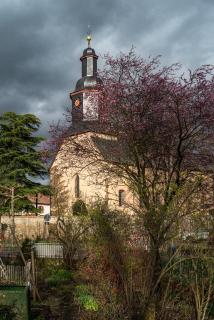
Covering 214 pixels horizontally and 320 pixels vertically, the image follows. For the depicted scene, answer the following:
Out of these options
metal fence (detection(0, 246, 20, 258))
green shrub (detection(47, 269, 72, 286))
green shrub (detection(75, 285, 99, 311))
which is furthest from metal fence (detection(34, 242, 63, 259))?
green shrub (detection(75, 285, 99, 311))

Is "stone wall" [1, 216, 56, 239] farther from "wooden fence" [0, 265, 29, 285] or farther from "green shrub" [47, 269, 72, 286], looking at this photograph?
"wooden fence" [0, 265, 29, 285]

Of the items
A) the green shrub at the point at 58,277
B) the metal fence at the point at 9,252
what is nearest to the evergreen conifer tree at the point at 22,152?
the metal fence at the point at 9,252

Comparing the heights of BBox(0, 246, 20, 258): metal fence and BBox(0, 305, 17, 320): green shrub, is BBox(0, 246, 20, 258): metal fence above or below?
above

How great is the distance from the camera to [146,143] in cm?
1161

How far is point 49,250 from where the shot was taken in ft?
65.3

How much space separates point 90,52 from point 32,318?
174ft

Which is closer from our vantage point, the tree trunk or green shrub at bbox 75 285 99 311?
the tree trunk

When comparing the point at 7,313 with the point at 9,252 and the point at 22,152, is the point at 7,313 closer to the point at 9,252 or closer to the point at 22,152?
the point at 9,252

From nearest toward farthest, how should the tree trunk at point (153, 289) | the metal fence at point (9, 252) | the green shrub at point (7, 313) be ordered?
the green shrub at point (7, 313)
the tree trunk at point (153, 289)
the metal fence at point (9, 252)

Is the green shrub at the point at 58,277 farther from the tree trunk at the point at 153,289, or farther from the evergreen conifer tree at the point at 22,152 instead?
the evergreen conifer tree at the point at 22,152

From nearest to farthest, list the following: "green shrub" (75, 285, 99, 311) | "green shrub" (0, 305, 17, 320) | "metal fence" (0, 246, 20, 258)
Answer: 1. "green shrub" (0, 305, 17, 320)
2. "green shrub" (75, 285, 99, 311)
3. "metal fence" (0, 246, 20, 258)

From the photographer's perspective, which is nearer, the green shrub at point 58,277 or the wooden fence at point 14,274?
the green shrub at point 58,277

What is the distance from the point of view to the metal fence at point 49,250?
18.5 meters

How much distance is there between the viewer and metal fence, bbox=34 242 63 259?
60.7 ft
